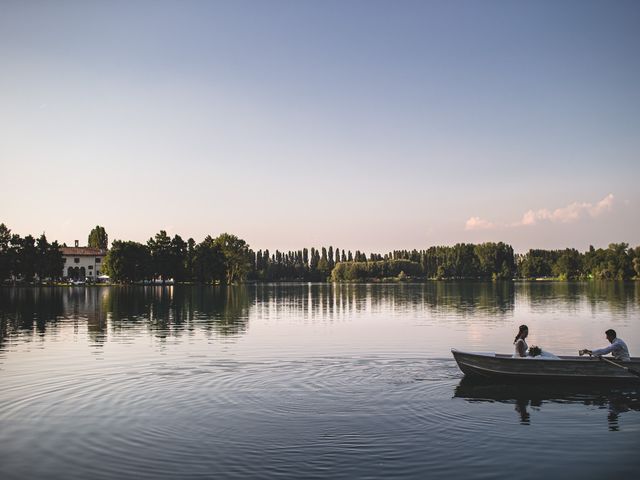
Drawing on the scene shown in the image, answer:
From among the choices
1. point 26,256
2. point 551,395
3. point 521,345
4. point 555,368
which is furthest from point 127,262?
point 551,395

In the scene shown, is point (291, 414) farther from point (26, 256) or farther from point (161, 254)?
point (161, 254)

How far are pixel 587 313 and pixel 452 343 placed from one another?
101ft

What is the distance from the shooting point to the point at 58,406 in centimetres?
1967

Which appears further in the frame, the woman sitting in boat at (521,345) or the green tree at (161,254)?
the green tree at (161,254)

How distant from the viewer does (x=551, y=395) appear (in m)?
21.6

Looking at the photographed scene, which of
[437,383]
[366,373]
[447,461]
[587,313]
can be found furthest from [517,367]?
[587,313]

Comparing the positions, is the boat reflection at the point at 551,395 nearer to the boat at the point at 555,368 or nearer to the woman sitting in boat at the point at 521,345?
the boat at the point at 555,368

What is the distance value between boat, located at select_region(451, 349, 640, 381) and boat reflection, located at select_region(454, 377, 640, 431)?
1.12ft

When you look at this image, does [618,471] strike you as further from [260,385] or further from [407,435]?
[260,385]

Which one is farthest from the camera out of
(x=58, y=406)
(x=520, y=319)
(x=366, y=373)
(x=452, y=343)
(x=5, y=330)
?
(x=520, y=319)

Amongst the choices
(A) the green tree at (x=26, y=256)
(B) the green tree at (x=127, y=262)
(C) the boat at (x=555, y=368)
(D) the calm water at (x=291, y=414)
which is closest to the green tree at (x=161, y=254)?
(B) the green tree at (x=127, y=262)

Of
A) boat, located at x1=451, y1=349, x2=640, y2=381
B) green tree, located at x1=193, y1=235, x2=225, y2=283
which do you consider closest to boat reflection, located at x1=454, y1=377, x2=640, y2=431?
boat, located at x1=451, y1=349, x2=640, y2=381

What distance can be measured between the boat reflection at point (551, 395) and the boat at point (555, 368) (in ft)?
1.12

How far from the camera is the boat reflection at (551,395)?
19859mm
